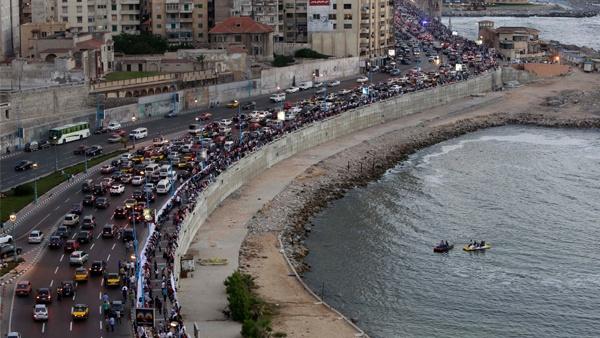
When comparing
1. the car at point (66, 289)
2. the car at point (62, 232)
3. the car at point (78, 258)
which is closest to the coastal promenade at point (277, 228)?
the car at point (78, 258)

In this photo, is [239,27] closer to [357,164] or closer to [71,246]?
[357,164]

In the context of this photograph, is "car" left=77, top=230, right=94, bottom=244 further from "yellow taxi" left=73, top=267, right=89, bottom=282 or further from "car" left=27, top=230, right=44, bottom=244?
"yellow taxi" left=73, top=267, right=89, bottom=282

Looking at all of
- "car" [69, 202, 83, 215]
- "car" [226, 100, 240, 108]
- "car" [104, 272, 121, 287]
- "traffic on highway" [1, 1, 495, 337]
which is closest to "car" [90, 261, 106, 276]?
"traffic on highway" [1, 1, 495, 337]

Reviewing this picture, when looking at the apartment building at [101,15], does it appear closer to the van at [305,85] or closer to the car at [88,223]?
the van at [305,85]

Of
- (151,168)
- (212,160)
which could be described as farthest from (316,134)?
(151,168)

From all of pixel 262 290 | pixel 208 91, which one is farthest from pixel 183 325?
pixel 208 91

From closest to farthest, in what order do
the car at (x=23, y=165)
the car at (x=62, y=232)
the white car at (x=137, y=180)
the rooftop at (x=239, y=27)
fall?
the car at (x=62, y=232) → the white car at (x=137, y=180) → the car at (x=23, y=165) → the rooftop at (x=239, y=27)
